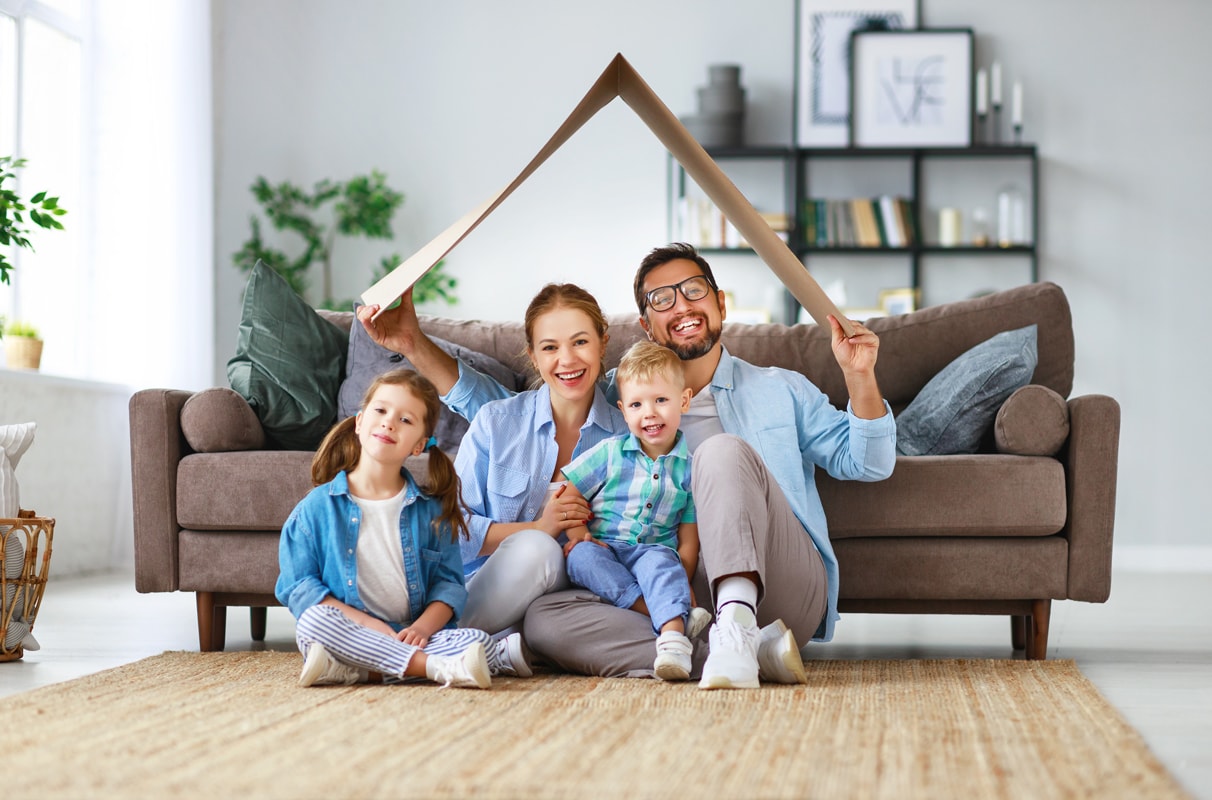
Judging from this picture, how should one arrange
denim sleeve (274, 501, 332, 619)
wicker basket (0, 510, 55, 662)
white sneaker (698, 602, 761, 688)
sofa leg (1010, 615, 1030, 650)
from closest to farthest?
1. white sneaker (698, 602, 761, 688)
2. denim sleeve (274, 501, 332, 619)
3. wicker basket (0, 510, 55, 662)
4. sofa leg (1010, 615, 1030, 650)

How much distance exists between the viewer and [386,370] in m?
2.88

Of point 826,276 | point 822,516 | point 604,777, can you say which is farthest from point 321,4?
point 604,777

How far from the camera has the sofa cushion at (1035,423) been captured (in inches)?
96.1

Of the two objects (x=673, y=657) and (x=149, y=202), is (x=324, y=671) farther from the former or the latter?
(x=149, y=202)

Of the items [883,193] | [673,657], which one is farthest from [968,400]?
[883,193]

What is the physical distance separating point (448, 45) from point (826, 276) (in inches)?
83.1

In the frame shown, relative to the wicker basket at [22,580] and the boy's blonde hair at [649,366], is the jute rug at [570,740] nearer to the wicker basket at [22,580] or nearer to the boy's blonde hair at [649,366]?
the wicker basket at [22,580]

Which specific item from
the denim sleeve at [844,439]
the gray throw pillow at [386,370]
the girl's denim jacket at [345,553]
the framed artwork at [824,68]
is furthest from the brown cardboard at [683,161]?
the framed artwork at [824,68]

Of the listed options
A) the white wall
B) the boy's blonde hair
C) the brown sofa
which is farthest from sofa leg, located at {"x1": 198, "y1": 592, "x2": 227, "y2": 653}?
the white wall

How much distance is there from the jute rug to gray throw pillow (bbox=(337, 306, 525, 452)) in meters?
0.89

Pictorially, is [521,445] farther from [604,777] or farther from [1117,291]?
[1117,291]

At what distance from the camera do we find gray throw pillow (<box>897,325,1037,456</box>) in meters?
2.58

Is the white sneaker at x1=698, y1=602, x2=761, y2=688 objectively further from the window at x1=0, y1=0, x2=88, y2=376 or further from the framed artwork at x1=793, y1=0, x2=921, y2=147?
the framed artwork at x1=793, y1=0, x2=921, y2=147

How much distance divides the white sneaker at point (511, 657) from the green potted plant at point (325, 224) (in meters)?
3.44
